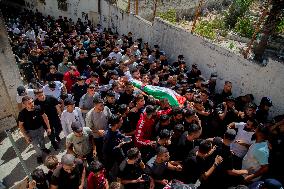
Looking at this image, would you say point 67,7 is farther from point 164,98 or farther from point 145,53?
point 164,98

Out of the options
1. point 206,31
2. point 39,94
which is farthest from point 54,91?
point 206,31

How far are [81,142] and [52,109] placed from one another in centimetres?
160

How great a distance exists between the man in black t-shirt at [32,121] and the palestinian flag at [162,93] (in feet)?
8.36

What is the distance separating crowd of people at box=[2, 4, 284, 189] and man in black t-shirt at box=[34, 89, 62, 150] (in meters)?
0.02

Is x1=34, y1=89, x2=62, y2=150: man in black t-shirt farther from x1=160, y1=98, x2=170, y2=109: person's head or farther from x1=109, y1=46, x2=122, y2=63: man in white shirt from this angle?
x1=109, y1=46, x2=122, y2=63: man in white shirt

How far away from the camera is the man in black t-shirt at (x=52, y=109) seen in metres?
6.50

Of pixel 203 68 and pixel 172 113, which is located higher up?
pixel 172 113

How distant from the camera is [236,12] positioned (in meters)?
12.9

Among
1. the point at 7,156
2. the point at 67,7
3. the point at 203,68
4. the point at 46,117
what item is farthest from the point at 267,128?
the point at 67,7

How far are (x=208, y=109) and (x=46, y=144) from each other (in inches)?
167

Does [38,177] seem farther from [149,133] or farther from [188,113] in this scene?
[188,113]

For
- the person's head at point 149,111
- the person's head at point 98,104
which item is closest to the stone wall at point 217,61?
the person's head at point 149,111

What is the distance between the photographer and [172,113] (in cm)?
597

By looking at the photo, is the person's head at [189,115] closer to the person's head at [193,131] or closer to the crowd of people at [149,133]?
the crowd of people at [149,133]
